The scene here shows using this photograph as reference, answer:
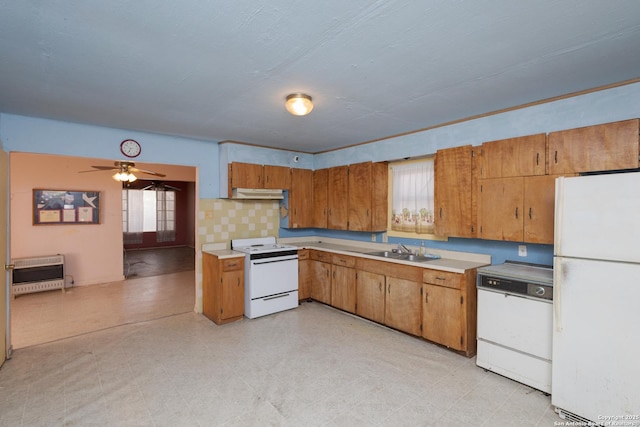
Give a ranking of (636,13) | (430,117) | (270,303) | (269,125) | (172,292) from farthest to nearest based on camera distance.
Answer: (172,292), (270,303), (269,125), (430,117), (636,13)

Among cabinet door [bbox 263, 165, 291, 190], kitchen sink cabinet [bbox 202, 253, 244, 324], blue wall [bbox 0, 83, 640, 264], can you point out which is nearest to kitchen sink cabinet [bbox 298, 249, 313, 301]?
blue wall [bbox 0, 83, 640, 264]

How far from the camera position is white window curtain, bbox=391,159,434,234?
3.98 meters

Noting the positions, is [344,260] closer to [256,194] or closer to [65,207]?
[256,194]

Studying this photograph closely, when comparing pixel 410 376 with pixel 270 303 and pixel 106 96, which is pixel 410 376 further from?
pixel 106 96

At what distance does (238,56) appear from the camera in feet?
6.43

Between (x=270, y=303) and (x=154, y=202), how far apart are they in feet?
27.2

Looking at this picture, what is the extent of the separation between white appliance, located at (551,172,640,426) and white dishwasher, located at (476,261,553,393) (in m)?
0.18

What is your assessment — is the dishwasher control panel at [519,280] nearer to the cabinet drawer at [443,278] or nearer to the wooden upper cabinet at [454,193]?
the cabinet drawer at [443,278]

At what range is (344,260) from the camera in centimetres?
432

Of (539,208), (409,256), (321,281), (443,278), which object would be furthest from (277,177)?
(539,208)

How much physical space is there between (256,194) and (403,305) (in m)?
2.56

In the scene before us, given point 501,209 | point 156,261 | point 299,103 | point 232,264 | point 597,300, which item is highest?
point 299,103

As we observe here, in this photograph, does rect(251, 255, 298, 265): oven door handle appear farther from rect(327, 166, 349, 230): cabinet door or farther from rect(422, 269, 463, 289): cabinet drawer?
rect(422, 269, 463, 289): cabinet drawer

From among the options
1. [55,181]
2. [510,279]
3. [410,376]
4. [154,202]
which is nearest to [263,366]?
[410,376]
